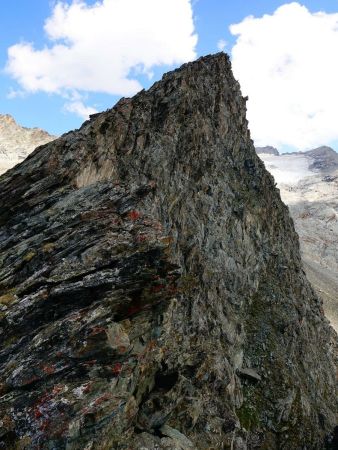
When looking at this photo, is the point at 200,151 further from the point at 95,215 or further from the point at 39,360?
the point at 39,360

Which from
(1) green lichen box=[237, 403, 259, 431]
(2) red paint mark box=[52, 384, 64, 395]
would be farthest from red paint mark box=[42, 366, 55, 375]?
(1) green lichen box=[237, 403, 259, 431]

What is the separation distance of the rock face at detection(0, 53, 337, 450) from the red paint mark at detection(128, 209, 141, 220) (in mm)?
100

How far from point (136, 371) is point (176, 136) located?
29.2m

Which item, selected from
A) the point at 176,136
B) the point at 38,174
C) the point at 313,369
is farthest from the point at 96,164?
the point at 313,369

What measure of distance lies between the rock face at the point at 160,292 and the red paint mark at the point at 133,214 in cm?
10

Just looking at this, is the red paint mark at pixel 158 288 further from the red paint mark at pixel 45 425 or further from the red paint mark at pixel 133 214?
the red paint mark at pixel 45 425

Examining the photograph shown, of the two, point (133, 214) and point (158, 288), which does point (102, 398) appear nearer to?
point (158, 288)

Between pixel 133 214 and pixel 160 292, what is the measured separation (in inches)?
182

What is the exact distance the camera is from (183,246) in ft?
120

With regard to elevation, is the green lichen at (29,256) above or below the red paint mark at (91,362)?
above

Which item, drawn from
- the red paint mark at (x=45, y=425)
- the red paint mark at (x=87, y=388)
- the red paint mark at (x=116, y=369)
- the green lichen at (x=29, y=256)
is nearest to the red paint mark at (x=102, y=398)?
the red paint mark at (x=87, y=388)

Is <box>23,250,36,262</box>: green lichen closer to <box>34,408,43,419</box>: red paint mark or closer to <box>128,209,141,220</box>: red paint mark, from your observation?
<box>128,209,141,220</box>: red paint mark

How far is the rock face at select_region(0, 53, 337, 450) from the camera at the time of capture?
55.1ft

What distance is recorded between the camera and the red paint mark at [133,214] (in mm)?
21578
